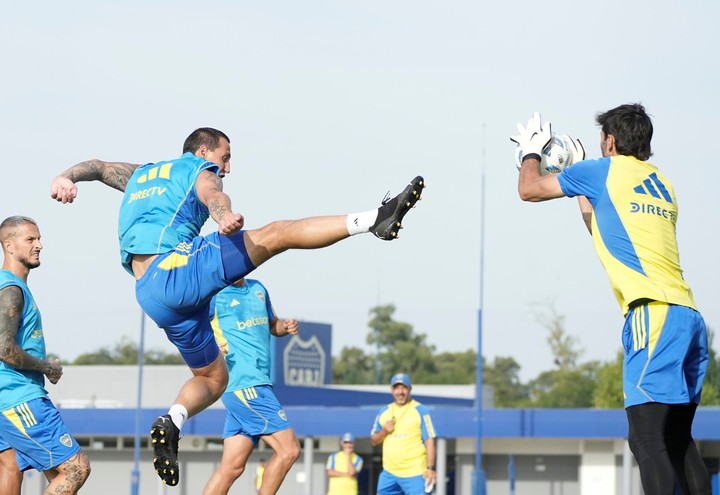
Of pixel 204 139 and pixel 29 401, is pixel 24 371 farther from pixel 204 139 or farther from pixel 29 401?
pixel 204 139

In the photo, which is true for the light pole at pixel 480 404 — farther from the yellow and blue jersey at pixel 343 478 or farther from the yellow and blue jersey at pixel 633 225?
the yellow and blue jersey at pixel 633 225

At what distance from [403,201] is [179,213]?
4.94 ft

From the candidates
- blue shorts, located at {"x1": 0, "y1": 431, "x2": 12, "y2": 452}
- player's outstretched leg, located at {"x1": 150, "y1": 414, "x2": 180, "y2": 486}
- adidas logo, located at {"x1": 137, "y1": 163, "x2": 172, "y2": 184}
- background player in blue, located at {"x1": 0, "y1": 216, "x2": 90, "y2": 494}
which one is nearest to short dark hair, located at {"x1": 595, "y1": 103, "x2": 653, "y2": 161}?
adidas logo, located at {"x1": 137, "y1": 163, "x2": 172, "y2": 184}

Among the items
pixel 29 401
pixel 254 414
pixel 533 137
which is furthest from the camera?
pixel 254 414

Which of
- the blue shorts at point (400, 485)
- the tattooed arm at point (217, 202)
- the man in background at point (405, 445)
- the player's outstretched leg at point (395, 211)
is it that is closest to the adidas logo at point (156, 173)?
the tattooed arm at point (217, 202)

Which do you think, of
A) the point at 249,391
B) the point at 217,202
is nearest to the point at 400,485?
the point at 249,391

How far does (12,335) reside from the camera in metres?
8.37

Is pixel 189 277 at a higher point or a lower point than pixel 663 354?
higher

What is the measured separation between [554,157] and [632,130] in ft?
2.52

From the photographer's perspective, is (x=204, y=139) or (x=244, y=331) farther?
(x=244, y=331)

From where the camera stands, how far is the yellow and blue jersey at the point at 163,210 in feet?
25.2

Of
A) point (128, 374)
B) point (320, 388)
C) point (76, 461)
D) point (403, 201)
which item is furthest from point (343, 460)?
point (128, 374)

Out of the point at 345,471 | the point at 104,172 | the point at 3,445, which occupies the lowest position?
the point at 345,471

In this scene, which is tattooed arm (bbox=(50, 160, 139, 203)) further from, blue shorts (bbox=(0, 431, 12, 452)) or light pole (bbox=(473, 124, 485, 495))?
light pole (bbox=(473, 124, 485, 495))
